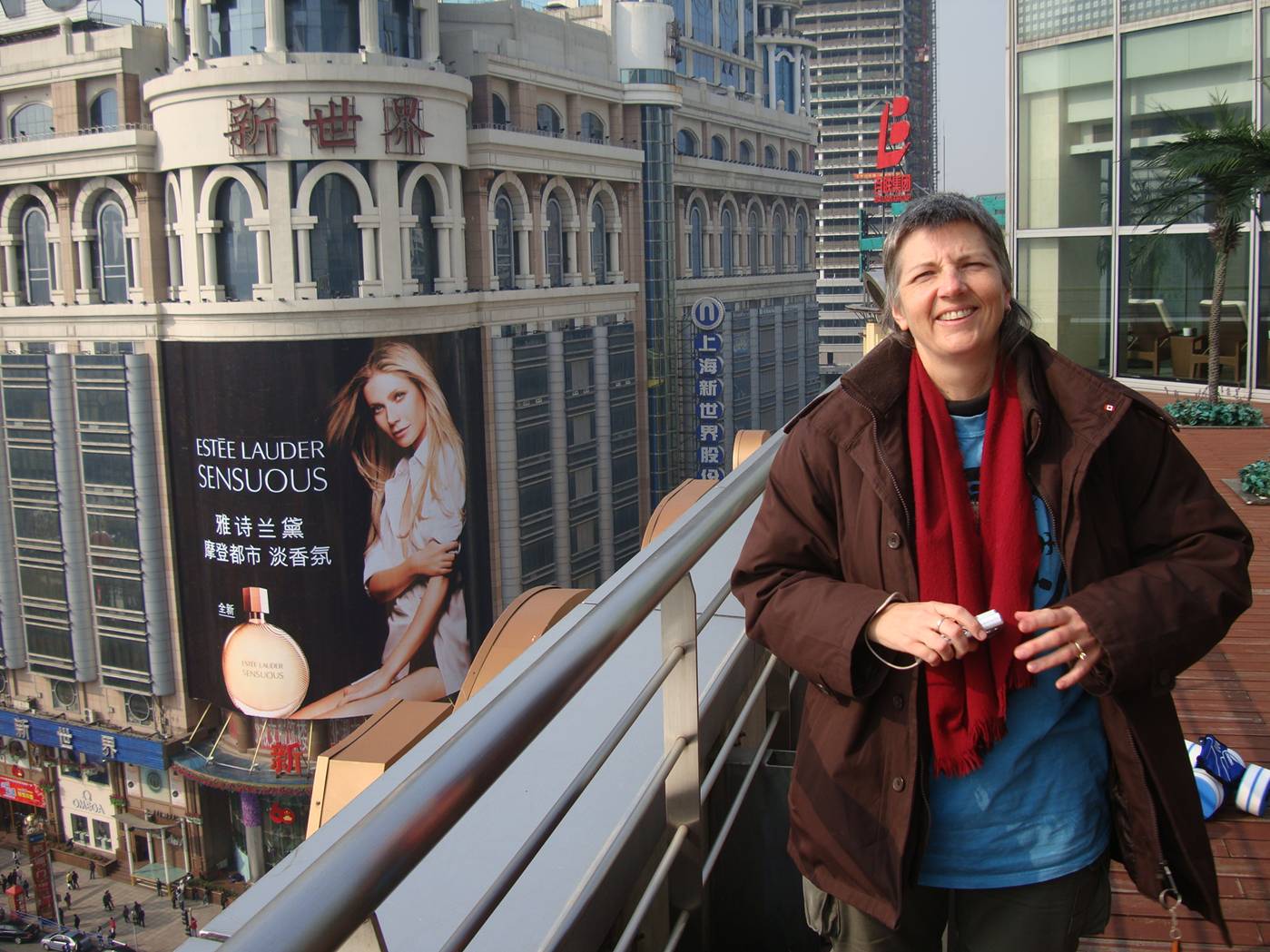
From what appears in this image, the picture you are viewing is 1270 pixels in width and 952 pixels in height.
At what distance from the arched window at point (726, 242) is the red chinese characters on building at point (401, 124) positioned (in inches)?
508

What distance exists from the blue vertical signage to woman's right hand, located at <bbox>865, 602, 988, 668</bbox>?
3028 centimetres

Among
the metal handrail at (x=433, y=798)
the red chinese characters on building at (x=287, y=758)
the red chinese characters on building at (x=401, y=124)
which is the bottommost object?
the red chinese characters on building at (x=287, y=758)

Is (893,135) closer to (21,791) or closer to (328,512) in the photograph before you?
(328,512)

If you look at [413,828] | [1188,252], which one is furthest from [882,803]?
[1188,252]

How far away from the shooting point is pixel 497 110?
25.8 meters

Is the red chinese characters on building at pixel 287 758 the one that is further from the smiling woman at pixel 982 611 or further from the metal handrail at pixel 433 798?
the smiling woman at pixel 982 611

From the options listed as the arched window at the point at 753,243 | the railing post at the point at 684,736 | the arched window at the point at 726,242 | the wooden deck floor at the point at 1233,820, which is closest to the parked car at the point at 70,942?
the arched window at the point at 726,242

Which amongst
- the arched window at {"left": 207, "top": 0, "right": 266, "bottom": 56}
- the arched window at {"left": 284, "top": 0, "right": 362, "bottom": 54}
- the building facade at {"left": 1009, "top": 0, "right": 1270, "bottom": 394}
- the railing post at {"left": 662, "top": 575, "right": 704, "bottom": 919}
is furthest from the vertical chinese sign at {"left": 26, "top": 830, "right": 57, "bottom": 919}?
the railing post at {"left": 662, "top": 575, "right": 704, "bottom": 919}

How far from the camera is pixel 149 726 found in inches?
1050

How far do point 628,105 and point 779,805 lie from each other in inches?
1141

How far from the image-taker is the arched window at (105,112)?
2475cm

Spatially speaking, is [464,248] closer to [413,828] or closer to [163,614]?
[163,614]

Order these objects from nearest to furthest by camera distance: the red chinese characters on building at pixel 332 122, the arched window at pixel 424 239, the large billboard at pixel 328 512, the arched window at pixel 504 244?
the red chinese characters on building at pixel 332 122 < the large billboard at pixel 328 512 < the arched window at pixel 424 239 < the arched window at pixel 504 244

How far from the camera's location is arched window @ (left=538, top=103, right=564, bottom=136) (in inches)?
1073
